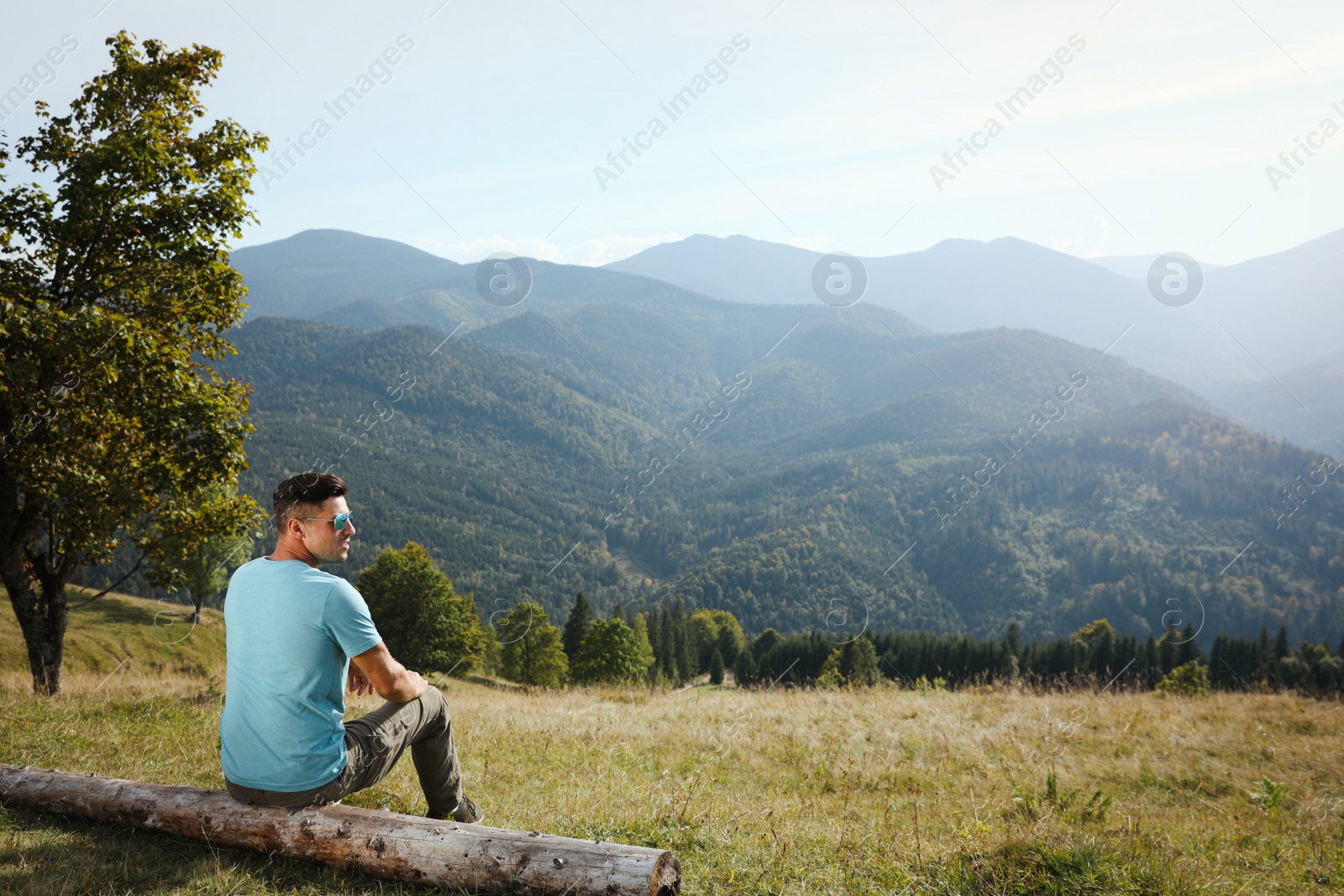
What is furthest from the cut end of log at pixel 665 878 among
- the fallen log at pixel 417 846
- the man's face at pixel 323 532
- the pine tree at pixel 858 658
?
the pine tree at pixel 858 658

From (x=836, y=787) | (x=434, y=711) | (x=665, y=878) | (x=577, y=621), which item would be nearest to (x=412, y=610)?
(x=577, y=621)

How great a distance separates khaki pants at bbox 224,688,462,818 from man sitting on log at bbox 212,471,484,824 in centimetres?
1

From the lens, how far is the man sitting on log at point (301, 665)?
4.43 metres

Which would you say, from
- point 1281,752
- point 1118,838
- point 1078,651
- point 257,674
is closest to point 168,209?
point 257,674

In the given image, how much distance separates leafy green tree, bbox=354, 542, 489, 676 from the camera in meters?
34.7

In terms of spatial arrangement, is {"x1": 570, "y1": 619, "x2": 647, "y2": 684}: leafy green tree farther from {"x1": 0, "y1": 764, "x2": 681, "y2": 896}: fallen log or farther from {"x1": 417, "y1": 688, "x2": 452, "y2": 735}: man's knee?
{"x1": 0, "y1": 764, "x2": 681, "y2": 896}: fallen log

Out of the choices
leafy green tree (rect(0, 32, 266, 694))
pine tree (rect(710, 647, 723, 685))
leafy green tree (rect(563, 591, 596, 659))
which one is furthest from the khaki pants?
pine tree (rect(710, 647, 723, 685))

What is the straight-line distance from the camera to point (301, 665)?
14.6ft

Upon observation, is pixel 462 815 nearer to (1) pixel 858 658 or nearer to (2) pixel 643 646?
(2) pixel 643 646

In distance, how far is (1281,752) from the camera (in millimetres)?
9906

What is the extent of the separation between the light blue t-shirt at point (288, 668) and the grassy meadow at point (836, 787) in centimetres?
72

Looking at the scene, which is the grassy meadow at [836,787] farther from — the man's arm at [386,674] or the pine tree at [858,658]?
the pine tree at [858,658]

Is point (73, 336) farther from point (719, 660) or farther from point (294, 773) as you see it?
point (719, 660)

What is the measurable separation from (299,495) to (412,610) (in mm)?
32850
